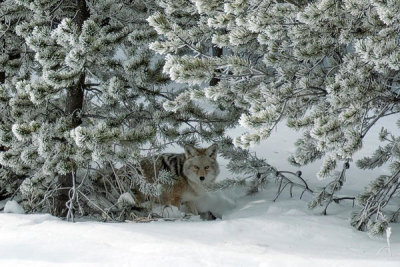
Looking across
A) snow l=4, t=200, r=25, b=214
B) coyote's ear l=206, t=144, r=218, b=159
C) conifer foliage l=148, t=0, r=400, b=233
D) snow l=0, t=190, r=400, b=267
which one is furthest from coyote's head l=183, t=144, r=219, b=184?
conifer foliage l=148, t=0, r=400, b=233

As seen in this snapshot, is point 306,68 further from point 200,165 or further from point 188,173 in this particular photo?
point 188,173

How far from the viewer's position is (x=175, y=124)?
7320 mm

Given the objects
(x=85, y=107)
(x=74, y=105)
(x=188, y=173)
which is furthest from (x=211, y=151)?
(x=74, y=105)

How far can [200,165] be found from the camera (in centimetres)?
882

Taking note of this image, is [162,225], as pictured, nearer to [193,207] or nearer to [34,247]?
[34,247]

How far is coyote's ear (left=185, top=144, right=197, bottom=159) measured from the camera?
8.46m

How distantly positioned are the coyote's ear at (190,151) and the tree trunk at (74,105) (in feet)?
5.97

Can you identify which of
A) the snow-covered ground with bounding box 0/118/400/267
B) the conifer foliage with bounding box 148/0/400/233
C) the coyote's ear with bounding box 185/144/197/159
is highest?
the conifer foliage with bounding box 148/0/400/233

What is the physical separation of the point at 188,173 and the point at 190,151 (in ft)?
1.54

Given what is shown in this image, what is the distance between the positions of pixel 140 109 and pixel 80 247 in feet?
9.68

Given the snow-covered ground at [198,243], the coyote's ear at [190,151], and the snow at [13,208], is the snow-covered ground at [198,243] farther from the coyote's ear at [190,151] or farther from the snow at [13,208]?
the coyote's ear at [190,151]

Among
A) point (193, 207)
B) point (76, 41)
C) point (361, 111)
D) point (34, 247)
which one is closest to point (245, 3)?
point (361, 111)

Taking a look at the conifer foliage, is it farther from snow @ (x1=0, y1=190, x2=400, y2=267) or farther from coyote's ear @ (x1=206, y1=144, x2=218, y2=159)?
coyote's ear @ (x1=206, y1=144, x2=218, y2=159)

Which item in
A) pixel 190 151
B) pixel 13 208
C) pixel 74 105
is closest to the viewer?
pixel 13 208
